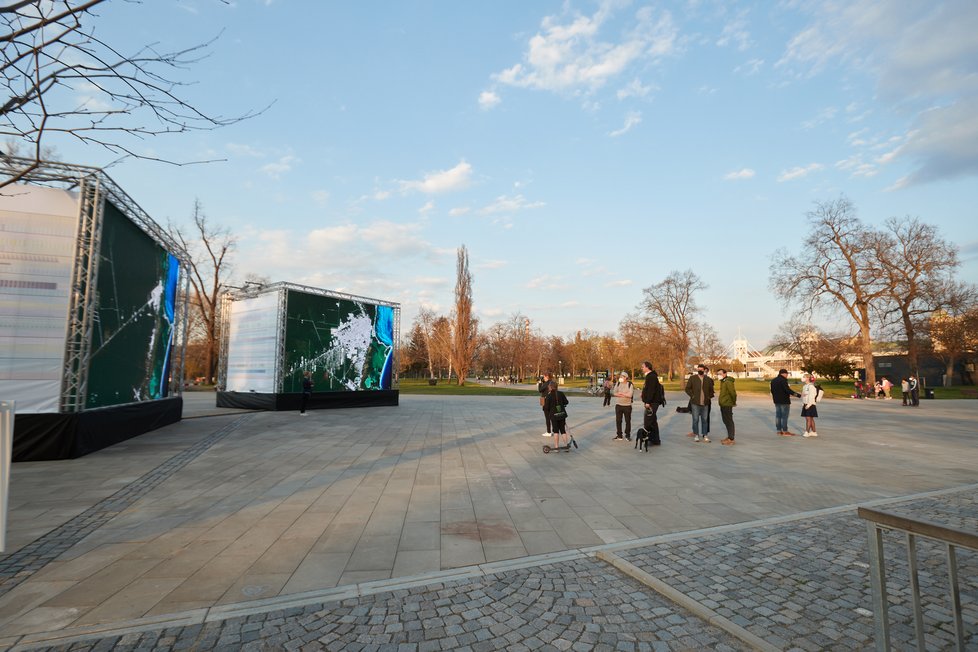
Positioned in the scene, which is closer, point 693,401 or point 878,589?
point 878,589

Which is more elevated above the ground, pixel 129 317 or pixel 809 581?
pixel 129 317

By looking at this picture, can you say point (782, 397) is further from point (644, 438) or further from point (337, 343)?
point (337, 343)

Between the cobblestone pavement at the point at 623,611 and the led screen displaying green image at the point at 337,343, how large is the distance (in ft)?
56.6

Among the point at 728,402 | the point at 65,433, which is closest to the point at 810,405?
the point at 728,402

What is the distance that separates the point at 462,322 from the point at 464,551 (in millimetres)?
46191

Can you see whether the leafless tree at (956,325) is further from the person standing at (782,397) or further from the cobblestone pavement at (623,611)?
the cobblestone pavement at (623,611)

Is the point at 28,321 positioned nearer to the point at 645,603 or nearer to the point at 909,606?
the point at 645,603

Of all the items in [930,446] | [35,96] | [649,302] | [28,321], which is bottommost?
[930,446]

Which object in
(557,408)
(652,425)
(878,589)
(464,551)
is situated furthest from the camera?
(652,425)

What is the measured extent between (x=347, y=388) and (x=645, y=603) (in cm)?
1920

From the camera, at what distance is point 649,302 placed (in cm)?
4569

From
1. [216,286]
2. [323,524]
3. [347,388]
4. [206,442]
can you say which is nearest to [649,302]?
[347,388]

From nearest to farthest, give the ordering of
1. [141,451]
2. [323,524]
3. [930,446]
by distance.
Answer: [323,524] → [141,451] → [930,446]

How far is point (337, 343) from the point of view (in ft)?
67.4
